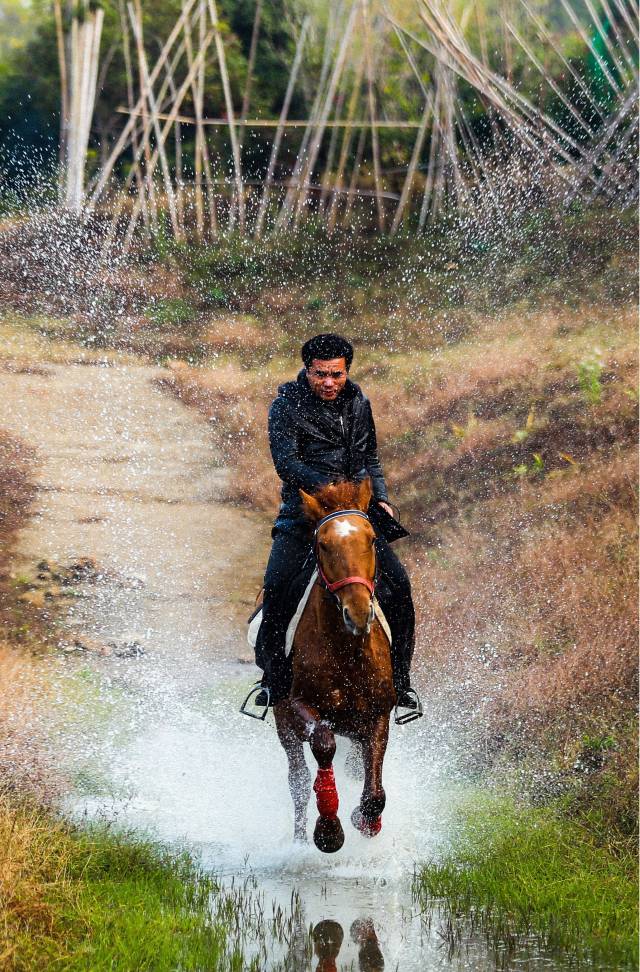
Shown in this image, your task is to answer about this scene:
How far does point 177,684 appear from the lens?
38.8 ft

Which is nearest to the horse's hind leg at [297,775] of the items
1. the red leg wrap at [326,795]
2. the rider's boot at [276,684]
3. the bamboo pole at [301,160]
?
the rider's boot at [276,684]

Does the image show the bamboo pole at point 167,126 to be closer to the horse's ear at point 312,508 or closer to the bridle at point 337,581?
the horse's ear at point 312,508

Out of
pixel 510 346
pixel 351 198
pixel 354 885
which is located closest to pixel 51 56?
pixel 351 198

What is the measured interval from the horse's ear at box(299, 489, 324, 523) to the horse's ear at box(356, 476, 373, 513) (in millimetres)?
228

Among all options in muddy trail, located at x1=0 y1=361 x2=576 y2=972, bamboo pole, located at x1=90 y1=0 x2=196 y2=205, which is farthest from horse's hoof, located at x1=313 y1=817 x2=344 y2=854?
bamboo pole, located at x1=90 y1=0 x2=196 y2=205

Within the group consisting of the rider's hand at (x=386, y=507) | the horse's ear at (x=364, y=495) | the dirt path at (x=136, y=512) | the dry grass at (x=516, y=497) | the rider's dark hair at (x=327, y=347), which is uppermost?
the rider's dark hair at (x=327, y=347)

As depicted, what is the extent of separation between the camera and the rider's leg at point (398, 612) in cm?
694

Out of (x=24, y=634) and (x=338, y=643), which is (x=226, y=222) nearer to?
(x=24, y=634)

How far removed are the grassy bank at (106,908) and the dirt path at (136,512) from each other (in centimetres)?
498

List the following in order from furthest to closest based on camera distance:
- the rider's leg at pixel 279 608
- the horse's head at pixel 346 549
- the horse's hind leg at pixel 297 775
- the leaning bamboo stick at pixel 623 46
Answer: the leaning bamboo stick at pixel 623 46 → the horse's hind leg at pixel 297 775 → the rider's leg at pixel 279 608 → the horse's head at pixel 346 549

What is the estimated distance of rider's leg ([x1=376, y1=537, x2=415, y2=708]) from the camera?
6.94 m

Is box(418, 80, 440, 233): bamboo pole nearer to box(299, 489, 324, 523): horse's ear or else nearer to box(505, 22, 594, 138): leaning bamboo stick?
box(505, 22, 594, 138): leaning bamboo stick

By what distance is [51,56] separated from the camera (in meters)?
15.4

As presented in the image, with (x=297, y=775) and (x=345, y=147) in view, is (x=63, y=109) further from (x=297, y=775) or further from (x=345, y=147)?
(x=297, y=775)
